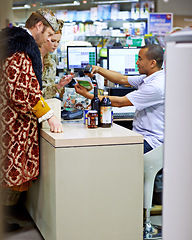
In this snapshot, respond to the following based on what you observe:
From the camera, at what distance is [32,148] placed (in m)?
2.39

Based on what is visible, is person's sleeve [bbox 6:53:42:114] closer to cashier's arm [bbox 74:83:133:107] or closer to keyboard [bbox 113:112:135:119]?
cashier's arm [bbox 74:83:133:107]

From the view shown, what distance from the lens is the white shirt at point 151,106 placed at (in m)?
2.75

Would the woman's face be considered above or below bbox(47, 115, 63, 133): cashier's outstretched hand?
above

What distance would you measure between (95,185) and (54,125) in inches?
17.8

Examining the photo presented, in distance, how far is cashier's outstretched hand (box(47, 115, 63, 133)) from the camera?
2.28 m

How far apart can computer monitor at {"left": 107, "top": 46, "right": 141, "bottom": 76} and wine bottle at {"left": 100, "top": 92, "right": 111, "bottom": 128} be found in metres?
1.92

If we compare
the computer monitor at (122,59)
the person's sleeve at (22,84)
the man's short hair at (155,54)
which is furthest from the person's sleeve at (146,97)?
the computer monitor at (122,59)

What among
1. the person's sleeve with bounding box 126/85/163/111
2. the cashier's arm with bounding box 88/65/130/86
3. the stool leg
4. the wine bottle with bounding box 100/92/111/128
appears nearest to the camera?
the wine bottle with bounding box 100/92/111/128

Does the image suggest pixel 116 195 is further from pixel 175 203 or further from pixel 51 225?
pixel 175 203

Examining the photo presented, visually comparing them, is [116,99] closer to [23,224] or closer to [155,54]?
[155,54]

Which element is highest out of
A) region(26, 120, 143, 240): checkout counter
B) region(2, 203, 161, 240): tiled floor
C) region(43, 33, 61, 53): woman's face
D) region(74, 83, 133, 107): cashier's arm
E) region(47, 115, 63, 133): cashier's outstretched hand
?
region(43, 33, 61, 53): woman's face

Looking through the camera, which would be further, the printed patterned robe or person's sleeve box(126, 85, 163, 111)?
person's sleeve box(126, 85, 163, 111)

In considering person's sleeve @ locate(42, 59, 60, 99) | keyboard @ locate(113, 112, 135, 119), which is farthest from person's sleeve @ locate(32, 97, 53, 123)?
keyboard @ locate(113, 112, 135, 119)

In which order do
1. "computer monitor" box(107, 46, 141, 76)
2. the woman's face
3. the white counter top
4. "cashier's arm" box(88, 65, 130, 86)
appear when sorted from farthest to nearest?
"computer monitor" box(107, 46, 141, 76)
"cashier's arm" box(88, 65, 130, 86)
the woman's face
the white counter top
